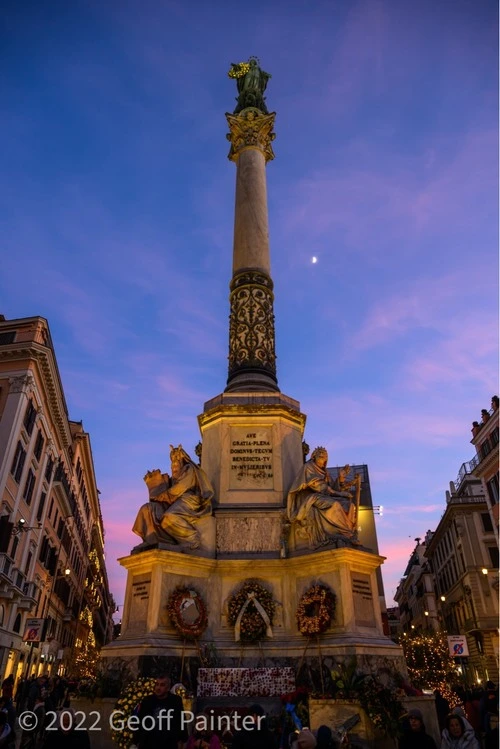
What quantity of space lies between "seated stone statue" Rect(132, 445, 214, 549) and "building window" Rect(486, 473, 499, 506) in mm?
33156

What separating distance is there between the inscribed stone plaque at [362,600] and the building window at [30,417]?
78.8ft

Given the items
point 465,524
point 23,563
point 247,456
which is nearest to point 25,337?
point 23,563

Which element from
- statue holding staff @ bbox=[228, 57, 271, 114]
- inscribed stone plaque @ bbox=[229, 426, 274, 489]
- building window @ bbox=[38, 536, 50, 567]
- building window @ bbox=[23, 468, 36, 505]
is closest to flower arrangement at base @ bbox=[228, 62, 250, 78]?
statue holding staff @ bbox=[228, 57, 271, 114]

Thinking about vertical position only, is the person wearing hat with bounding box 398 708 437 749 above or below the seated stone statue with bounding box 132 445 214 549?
below

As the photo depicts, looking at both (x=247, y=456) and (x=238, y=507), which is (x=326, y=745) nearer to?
(x=238, y=507)

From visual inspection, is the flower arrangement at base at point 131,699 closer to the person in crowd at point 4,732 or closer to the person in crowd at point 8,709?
the person in crowd at point 4,732

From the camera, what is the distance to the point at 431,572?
73.5 metres

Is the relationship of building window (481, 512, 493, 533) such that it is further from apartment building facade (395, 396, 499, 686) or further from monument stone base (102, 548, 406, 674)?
monument stone base (102, 548, 406, 674)

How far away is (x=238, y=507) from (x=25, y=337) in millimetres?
23226

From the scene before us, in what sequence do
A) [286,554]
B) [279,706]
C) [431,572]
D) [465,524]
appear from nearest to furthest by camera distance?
[279,706] < [286,554] < [465,524] < [431,572]

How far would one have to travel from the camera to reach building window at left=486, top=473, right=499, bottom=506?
4016 cm

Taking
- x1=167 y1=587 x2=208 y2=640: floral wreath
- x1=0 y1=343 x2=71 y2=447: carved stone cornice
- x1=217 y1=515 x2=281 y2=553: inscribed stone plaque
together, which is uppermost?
x1=0 y1=343 x2=71 y2=447: carved stone cornice

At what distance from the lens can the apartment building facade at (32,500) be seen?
2798cm

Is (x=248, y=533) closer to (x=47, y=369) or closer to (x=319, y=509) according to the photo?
(x=319, y=509)
